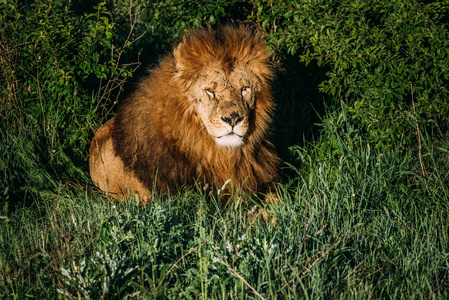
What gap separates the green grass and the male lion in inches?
8.8

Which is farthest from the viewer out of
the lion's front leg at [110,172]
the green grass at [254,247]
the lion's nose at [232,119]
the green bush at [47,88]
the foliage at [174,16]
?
the foliage at [174,16]

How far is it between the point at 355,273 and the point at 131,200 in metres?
1.68

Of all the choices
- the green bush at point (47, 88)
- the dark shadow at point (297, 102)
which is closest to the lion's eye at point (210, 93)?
the green bush at point (47, 88)

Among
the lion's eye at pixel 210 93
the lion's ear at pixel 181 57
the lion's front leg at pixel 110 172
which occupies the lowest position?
the lion's front leg at pixel 110 172

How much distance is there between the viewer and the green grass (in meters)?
2.67

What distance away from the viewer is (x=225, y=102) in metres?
3.66

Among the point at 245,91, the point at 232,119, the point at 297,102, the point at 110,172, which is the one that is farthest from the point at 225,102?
the point at 297,102

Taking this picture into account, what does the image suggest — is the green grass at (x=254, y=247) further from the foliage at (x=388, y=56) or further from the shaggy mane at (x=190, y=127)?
the foliage at (x=388, y=56)

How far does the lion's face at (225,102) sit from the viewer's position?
3.64 m

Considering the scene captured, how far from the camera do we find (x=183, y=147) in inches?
156

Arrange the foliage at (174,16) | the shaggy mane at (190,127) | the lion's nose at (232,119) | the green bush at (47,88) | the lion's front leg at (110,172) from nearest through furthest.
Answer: the lion's nose at (232,119), the shaggy mane at (190,127), the lion's front leg at (110,172), the green bush at (47,88), the foliage at (174,16)

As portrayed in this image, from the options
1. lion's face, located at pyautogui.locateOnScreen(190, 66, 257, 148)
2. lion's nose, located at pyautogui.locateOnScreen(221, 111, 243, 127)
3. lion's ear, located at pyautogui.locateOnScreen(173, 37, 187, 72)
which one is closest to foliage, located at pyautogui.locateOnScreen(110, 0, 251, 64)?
lion's ear, located at pyautogui.locateOnScreen(173, 37, 187, 72)

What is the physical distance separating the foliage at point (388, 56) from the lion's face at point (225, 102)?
1054 millimetres

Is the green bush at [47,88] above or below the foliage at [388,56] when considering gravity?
above
